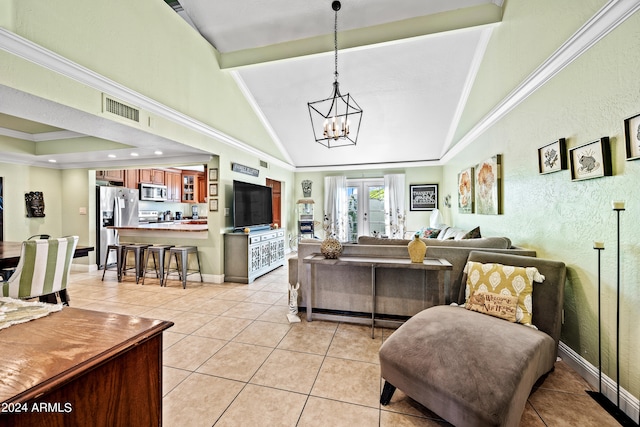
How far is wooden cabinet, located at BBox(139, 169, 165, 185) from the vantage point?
695 cm

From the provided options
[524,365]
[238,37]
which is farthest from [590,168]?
[238,37]

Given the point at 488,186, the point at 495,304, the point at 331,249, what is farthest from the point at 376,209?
the point at 495,304

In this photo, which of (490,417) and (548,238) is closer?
(490,417)

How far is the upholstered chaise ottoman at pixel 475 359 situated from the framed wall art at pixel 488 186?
1532 mm

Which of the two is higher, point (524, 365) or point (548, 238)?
point (548, 238)

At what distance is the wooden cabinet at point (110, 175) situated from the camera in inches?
227

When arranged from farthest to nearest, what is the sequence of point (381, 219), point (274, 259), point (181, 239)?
point (381, 219) < point (274, 259) < point (181, 239)

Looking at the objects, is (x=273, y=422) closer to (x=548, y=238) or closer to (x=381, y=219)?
(x=548, y=238)

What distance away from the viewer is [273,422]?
5.24 feet

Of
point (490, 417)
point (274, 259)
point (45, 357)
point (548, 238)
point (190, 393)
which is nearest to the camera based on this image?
point (45, 357)

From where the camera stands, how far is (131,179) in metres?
6.62

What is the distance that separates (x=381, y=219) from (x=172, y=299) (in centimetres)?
543

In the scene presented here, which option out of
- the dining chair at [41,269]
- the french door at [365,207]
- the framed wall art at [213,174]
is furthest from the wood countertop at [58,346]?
the french door at [365,207]

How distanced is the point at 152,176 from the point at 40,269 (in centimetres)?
515
